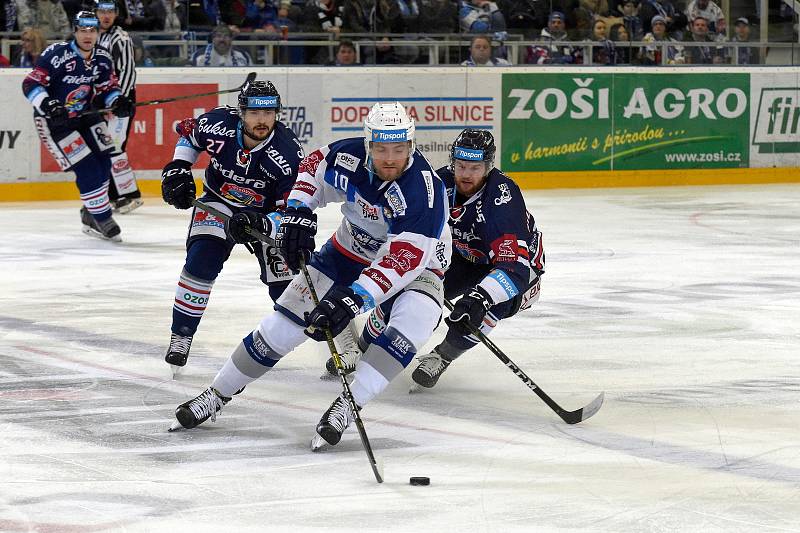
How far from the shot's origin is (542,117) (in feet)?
45.2

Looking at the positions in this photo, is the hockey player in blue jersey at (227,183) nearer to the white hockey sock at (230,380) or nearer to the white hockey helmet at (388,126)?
the white hockey sock at (230,380)

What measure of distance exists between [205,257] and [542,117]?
854cm

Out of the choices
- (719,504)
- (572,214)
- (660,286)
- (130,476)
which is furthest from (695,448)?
(572,214)

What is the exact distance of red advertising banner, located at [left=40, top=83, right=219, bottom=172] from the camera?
12312 millimetres

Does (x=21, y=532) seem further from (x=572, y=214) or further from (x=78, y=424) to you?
(x=572, y=214)

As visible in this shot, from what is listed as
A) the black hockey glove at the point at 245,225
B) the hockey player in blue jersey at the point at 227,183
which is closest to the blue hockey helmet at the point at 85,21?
the hockey player in blue jersey at the point at 227,183

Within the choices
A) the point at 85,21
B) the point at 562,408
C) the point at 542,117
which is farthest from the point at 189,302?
the point at 542,117

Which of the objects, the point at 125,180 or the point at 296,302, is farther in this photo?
the point at 125,180

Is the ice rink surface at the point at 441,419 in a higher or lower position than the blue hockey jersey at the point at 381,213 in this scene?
lower

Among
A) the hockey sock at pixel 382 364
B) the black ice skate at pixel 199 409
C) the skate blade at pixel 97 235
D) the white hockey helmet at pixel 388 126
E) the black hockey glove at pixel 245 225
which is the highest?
the white hockey helmet at pixel 388 126

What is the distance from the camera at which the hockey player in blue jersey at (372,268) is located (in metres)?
4.45

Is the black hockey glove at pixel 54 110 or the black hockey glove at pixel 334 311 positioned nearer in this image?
the black hockey glove at pixel 334 311

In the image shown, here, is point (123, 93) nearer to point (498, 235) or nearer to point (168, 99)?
point (168, 99)

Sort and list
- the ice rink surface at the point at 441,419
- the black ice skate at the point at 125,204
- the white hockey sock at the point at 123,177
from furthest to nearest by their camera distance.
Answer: the black ice skate at the point at 125,204 < the white hockey sock at the point at 123,177 < the ice rink surface at the point at 441,419
